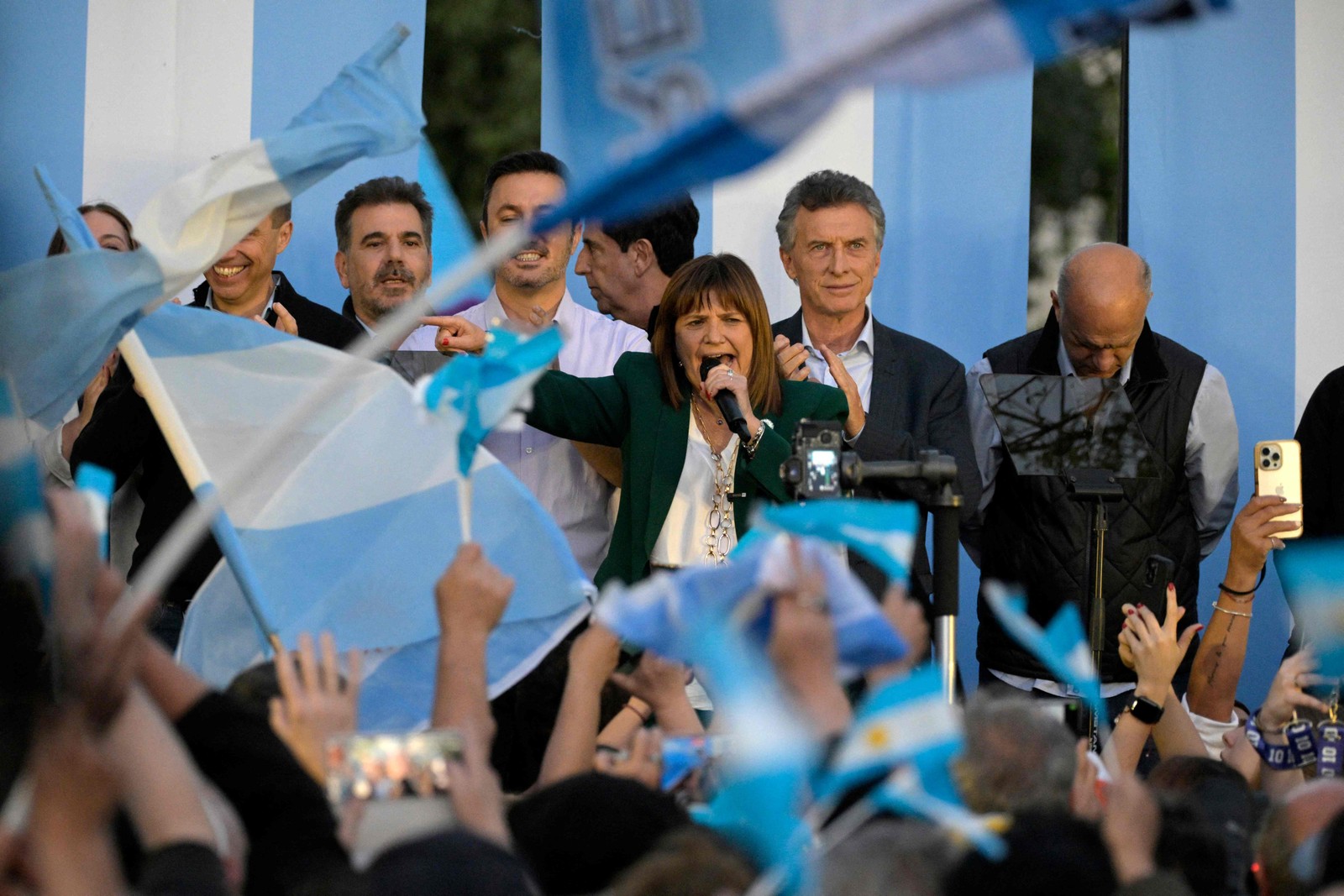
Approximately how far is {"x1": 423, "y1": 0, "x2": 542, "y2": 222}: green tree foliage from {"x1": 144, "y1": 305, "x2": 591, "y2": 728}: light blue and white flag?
269 inches

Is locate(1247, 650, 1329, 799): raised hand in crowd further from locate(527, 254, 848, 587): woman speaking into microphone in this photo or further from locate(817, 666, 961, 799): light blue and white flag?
locate(817, 666, 961, 799): light blue and white flag

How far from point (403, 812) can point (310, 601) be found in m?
1.29

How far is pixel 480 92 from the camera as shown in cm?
1056

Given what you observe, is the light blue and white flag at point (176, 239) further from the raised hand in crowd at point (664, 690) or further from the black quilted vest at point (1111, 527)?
the black quilted vest at point (1111, 527)

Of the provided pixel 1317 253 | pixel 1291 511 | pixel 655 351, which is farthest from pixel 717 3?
pixel 1317 253

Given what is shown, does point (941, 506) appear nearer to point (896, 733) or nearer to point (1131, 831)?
point (1131, 831)

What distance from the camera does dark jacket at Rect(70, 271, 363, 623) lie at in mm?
3770

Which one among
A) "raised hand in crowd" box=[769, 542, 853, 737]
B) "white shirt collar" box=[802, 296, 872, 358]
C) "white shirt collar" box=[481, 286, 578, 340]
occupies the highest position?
"white shirt collar" box=[481, 286, 578, 340]

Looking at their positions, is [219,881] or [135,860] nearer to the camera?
[219,881]

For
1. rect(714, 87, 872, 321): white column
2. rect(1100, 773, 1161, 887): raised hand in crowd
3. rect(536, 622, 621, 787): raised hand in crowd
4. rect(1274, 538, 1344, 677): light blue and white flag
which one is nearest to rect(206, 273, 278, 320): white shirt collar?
rect(714, 87, 872, 321): white column

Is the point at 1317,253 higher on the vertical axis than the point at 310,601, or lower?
higher

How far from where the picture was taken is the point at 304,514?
3.23 metres

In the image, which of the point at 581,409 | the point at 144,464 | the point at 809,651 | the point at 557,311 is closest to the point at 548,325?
the point at 557,311

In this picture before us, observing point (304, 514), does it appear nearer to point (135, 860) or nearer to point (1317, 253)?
point (135, 860)
